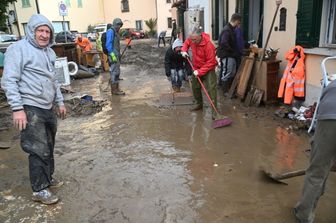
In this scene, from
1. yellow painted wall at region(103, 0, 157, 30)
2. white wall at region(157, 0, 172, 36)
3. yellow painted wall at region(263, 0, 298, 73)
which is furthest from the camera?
yellow painted wall at region(103, 0, 157, 30)

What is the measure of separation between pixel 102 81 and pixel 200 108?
5648 mm

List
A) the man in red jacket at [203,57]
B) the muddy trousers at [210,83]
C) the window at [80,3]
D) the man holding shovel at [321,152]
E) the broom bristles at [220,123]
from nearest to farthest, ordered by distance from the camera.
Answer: the man holding shovel at [321,152] < the broom bristles at [220,123] < the man in red jacket at [203,57] < the muddy trousers at [210,83] < the window at [80,3]

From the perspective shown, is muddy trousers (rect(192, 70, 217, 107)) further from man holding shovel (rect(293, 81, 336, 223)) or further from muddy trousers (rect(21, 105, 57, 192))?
man holding shovel (rect(293, 81, 336, 223))

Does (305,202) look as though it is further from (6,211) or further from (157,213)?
(6,211)

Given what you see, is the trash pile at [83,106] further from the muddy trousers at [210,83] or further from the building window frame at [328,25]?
the building window frame at [328,25]

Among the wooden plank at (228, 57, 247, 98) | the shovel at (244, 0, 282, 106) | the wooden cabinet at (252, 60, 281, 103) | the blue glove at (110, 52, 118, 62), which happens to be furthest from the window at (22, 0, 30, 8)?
the wooden cabinet at (252, 60, 281, 103)

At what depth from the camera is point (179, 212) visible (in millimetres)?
3303

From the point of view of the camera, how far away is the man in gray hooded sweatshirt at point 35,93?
320cm

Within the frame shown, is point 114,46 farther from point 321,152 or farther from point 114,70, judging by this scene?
point 321,152

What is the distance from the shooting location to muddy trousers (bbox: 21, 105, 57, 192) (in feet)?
11.1

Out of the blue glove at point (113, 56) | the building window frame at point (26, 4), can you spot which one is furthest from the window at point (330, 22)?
the building window frame at point (26, 4)

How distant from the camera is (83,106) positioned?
7.47 meters

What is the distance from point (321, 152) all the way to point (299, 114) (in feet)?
11.4

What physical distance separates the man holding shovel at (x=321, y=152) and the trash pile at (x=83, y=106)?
528cm
